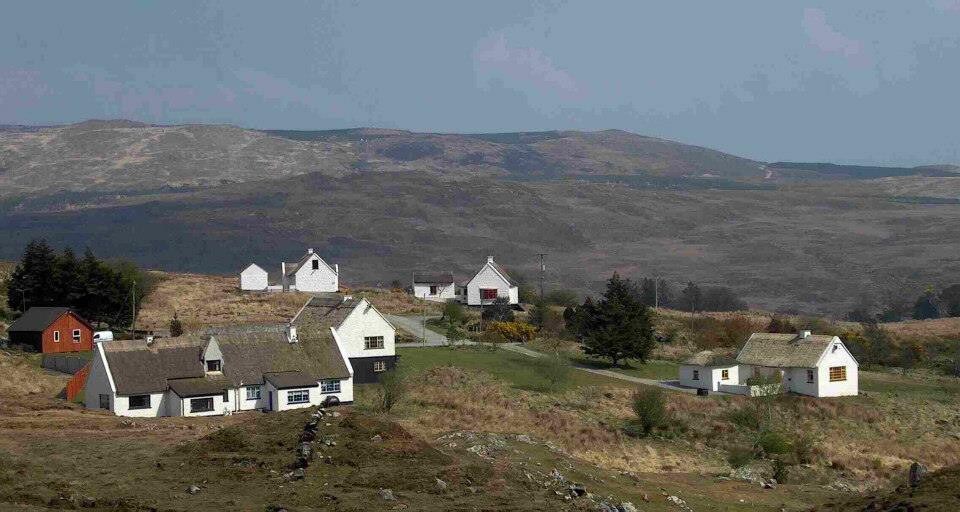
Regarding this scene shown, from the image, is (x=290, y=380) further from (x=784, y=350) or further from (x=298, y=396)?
(x=784, y=350)

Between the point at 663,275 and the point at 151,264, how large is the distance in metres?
70.2

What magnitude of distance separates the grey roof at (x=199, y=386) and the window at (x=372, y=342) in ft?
33.1

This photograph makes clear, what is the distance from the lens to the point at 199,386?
50.4 m

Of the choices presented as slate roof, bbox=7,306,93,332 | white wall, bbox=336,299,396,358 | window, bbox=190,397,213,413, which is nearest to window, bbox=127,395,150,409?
window, bbox=190,397,213,413

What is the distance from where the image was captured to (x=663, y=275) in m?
168

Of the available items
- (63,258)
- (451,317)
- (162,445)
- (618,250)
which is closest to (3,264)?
(63,258)

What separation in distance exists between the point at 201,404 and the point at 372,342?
1208cm

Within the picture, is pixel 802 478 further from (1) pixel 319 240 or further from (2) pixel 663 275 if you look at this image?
(1) pixel 319 240

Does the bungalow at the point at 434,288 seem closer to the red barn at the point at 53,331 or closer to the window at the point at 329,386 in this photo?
the red barn at the point at 53,331

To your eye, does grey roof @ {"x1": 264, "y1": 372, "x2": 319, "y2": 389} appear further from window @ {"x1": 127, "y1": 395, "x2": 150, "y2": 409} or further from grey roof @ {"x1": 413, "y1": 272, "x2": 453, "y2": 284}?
grey roof @ {"x1": 413, "y1": 272, "x2": 453, "y2": 284}

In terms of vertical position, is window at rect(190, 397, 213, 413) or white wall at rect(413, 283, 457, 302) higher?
white wall at rect(413, 283, 457, 302)

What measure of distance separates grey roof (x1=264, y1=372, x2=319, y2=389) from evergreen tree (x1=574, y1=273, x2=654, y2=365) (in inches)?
903

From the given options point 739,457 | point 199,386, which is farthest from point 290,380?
point 739,457

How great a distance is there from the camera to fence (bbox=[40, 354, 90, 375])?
57656mm
